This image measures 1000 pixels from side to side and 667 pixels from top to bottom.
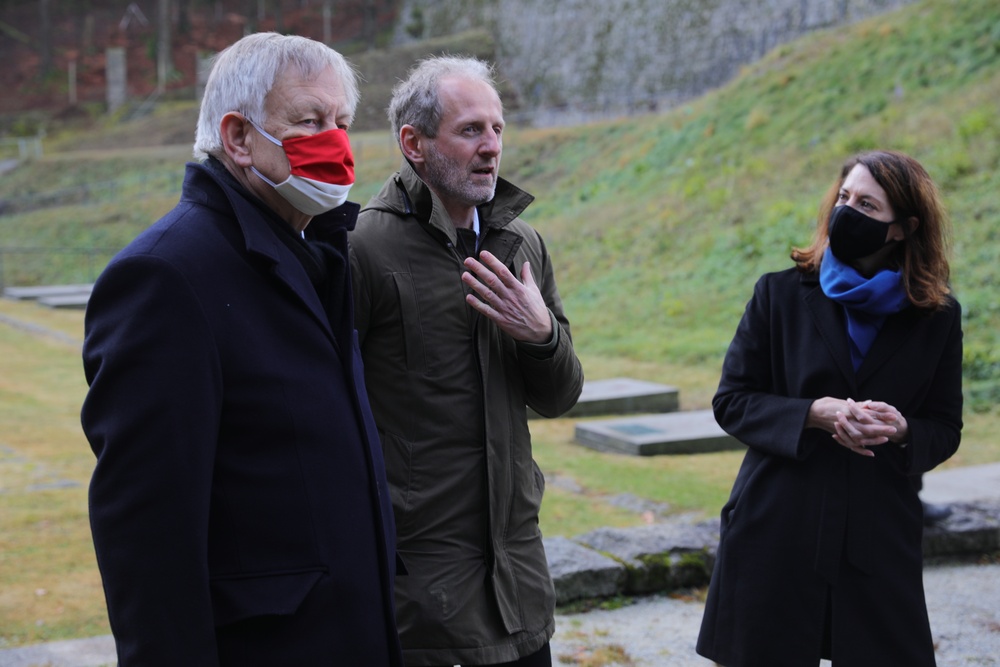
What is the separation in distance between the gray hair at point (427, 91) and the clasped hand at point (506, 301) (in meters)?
0.41

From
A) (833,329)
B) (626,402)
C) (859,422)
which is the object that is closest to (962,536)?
(833,329)

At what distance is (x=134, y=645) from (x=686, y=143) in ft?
68.8

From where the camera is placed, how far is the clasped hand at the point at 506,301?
2.75 m

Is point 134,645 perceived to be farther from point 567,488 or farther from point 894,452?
point 567,488

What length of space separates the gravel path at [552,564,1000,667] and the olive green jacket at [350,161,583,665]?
1.66 m

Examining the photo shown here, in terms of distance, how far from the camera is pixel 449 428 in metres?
2.81

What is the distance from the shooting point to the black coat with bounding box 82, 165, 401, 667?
5.98 ft

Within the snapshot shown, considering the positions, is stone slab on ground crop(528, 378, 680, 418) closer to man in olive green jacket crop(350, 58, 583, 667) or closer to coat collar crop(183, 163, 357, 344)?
man in olive green jacket crop(350, 58, 583, 667)

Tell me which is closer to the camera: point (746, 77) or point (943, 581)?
→ point (943, 581)

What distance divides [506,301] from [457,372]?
235 millimetres

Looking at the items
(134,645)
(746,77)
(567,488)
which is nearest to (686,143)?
(746,77)

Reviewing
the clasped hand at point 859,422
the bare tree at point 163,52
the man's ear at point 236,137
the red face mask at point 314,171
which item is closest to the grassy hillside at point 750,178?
the clasped hand at point 859,422

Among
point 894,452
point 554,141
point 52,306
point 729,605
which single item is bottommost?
point 52,306

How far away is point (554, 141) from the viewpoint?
28.5m
